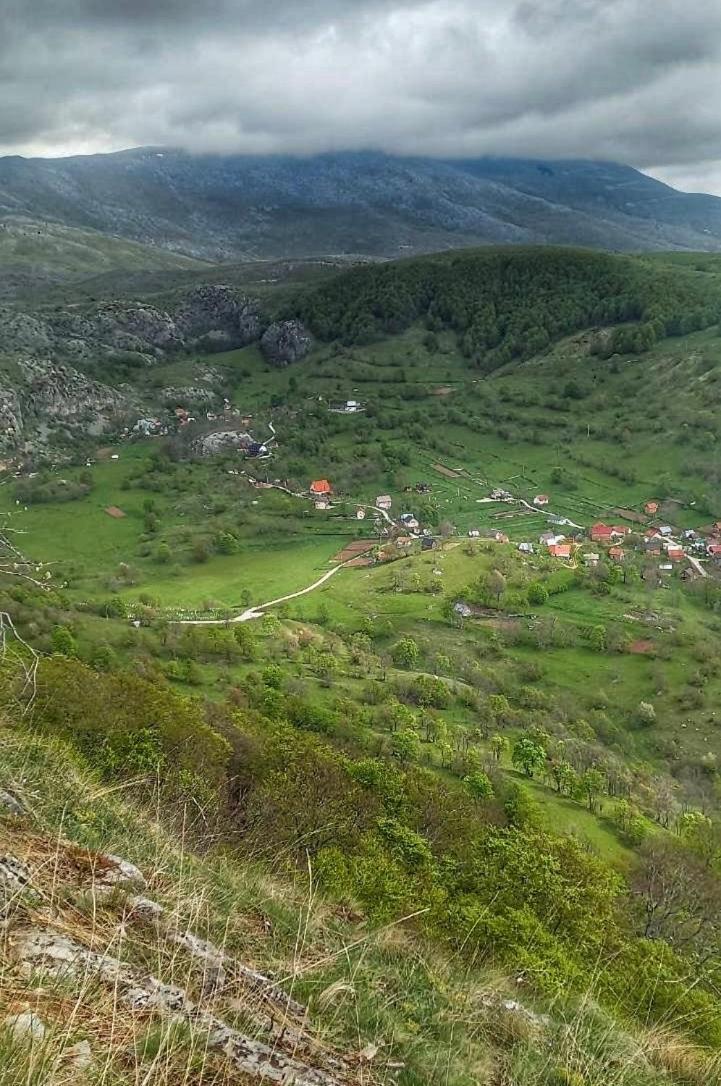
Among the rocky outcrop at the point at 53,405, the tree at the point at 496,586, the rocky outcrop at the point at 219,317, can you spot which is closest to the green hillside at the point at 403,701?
the tree at the point at 496,586

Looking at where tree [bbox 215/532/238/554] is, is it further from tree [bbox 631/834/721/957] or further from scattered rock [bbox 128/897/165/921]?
scattered rock [bbox 128/897/165/921]

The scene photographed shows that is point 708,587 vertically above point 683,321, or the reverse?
point 683,321

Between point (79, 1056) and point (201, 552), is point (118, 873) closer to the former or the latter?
point (79, 1056)

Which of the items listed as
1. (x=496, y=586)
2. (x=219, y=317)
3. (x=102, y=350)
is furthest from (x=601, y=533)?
(x=219, y=317)

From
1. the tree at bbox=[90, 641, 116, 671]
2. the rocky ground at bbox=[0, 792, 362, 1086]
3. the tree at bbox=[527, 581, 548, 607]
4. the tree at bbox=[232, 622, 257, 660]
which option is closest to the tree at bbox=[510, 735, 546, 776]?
the tree at bbox=[232, 622, 257, 660]

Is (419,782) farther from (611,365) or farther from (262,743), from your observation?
(611,365)

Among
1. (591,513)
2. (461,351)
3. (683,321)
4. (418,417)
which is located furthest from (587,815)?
(461,351)
